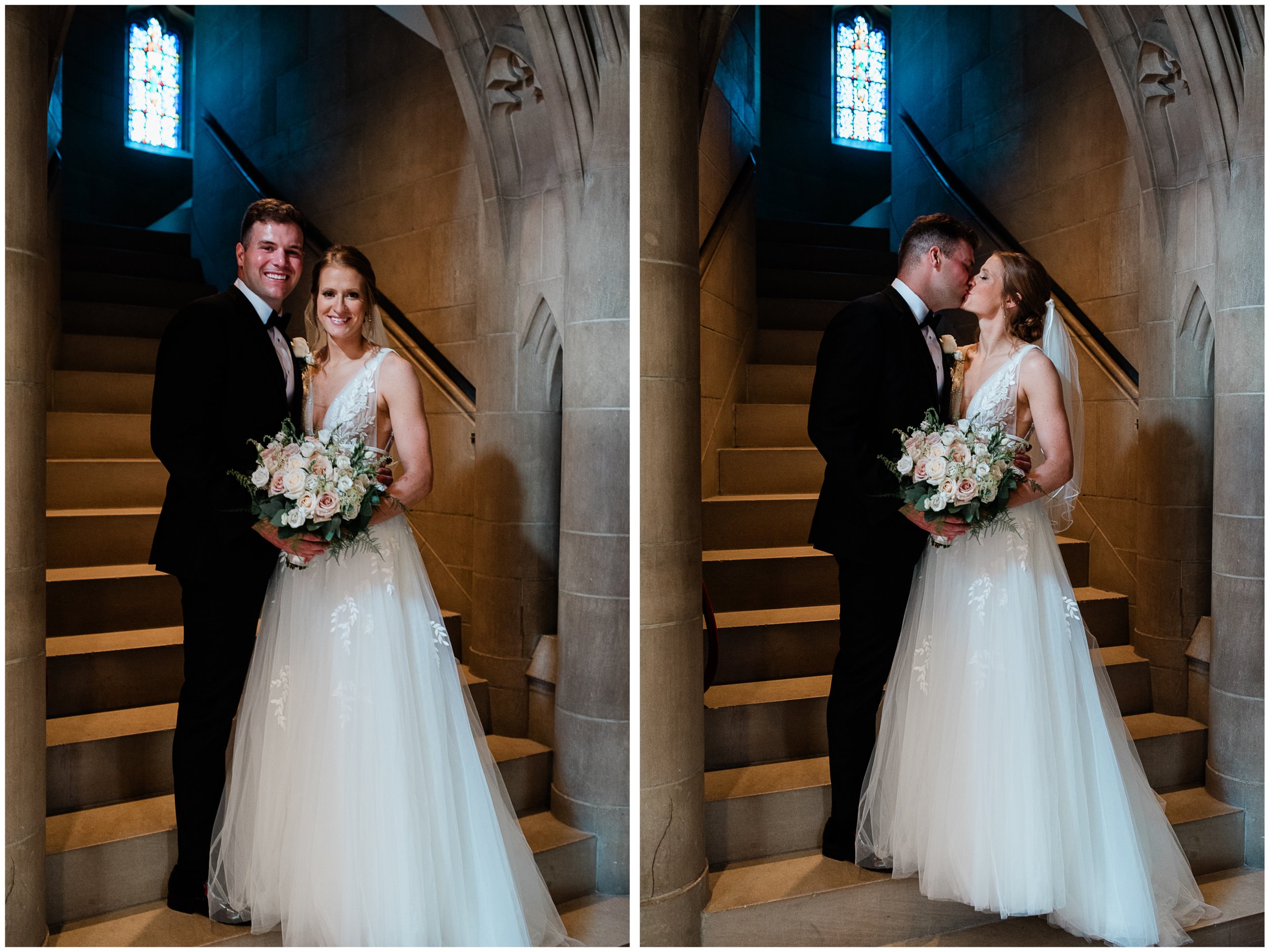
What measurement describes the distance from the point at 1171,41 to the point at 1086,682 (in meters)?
2.38

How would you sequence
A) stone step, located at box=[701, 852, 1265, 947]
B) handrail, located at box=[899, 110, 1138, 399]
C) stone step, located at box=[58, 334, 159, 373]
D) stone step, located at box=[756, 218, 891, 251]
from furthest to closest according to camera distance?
stone step, located at box=[756, 218, 891, 251] → stone step, located at box=[58, 334, 159, 373] → handrail, located at box=[899, 110, 1138, 399] → stone step, located at box=[701, 852, 1265, 947]

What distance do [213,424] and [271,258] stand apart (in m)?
0.49

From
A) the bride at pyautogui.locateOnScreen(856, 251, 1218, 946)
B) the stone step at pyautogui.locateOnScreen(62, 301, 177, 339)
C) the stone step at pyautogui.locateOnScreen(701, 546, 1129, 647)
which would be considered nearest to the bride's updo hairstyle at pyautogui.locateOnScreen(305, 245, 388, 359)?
the stone step at pyautogui.locateOnScreen(701, 546, 1129, 647)

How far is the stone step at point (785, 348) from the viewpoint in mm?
5066

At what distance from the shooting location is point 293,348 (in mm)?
2770

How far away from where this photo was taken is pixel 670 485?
2.63m

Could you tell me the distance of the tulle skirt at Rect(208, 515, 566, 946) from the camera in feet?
8.25

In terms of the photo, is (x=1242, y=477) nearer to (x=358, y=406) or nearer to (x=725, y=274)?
(x=725, y=274)

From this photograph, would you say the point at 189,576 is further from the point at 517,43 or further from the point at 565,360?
the point at 517,43

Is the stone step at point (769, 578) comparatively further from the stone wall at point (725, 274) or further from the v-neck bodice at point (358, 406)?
the v-neck bodice at point (358, 406)

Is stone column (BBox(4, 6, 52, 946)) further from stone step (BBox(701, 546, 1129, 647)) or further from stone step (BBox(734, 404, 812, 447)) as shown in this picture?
stone step (BBox(734, 404, 812, 447))

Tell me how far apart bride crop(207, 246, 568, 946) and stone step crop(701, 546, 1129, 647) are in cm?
138

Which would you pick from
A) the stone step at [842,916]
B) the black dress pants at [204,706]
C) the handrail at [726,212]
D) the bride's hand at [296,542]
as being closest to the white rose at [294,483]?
the bride's hand at [296,542]

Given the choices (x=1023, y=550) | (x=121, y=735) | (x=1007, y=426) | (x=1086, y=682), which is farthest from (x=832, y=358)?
(x=121, y=735)
